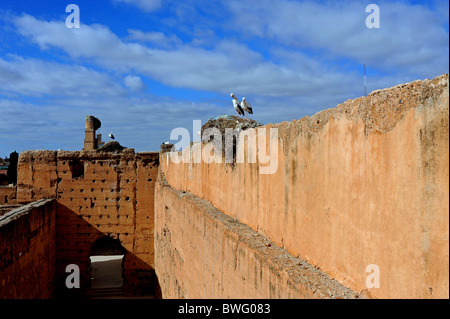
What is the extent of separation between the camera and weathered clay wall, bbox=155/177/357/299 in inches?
97.6

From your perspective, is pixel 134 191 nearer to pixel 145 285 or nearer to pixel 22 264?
pixel 145 285

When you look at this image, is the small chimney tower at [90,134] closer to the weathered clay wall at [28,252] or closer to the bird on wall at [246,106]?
the weathered clay wall at [28,252]

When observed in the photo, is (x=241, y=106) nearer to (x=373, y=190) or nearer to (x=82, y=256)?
(x=373, y=190)

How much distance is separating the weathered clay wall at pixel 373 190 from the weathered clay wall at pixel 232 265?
0.43 ft

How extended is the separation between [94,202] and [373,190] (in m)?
13.4

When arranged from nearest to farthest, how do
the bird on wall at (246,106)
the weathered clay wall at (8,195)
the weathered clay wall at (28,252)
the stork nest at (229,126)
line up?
the stork nest at (229,126), the bird on wall at (246,106), the weathered clay wall at (28,252), the weathered clay wall at (8,195)

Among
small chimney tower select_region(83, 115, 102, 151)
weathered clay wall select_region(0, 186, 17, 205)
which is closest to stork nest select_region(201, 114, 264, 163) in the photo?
weathered clay wall select_region(0, 186, 17, 205)

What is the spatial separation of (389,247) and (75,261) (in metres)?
14.0

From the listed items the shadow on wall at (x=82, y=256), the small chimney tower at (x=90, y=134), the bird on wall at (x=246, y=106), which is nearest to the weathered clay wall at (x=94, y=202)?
the shadow on wall at (x=82, y=256)

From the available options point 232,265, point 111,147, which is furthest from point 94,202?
point 232,265

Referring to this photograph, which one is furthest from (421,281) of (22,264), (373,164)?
(22,264)

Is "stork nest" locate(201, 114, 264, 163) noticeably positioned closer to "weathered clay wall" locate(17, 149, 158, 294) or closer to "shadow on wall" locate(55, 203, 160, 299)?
"weathered clay wall" locate(17, 149, 158, 294)

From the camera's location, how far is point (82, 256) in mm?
14320

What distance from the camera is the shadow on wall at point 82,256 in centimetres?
1422
